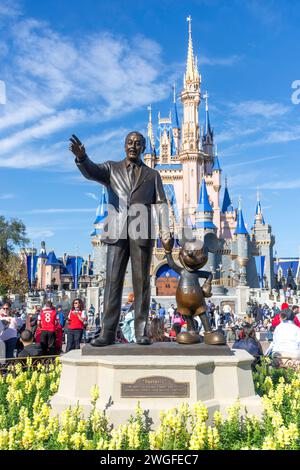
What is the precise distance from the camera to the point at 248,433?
13.6ft

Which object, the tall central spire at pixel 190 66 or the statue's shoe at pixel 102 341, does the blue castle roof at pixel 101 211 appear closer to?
the tall central spire at pixel 190 66

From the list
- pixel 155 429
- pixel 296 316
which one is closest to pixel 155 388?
pixel 155 429

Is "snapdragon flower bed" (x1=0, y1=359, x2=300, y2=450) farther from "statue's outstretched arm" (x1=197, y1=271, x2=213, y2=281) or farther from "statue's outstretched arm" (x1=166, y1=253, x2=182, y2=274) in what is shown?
"statue's outstretched arm" (x1=166, y1=253, x2=182, y2=274)

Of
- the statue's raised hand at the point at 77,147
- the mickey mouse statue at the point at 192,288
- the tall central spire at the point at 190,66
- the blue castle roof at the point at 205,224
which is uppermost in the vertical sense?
→ the tall central spire at the point at 190,66

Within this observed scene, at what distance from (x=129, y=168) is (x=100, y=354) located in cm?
248

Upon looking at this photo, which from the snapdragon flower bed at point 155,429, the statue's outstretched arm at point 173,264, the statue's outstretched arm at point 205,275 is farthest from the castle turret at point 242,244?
the snapdragon flower bed at point 155,429

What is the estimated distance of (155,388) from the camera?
4852 mm

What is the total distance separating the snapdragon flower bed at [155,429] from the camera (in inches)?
140

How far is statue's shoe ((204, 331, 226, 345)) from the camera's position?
17.7ft

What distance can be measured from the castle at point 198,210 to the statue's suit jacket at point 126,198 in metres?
39.3

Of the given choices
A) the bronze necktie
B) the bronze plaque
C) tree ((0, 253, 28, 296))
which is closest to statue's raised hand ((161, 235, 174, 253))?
the bronze necktie

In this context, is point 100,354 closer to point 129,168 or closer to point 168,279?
point 129,168

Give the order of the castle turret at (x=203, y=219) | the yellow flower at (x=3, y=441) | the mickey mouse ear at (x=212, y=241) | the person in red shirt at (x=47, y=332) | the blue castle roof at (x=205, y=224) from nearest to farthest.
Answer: the yellow flower at (x=3, y=441) < the person in red shirt at (x=47, y=332) < the castle turret at (x=203, y=219) < the blue castle roof at (x=205, y=224) < the mickey mouse ear at (x=212, y=241)

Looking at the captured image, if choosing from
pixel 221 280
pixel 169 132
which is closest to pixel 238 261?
pixel 221 280
